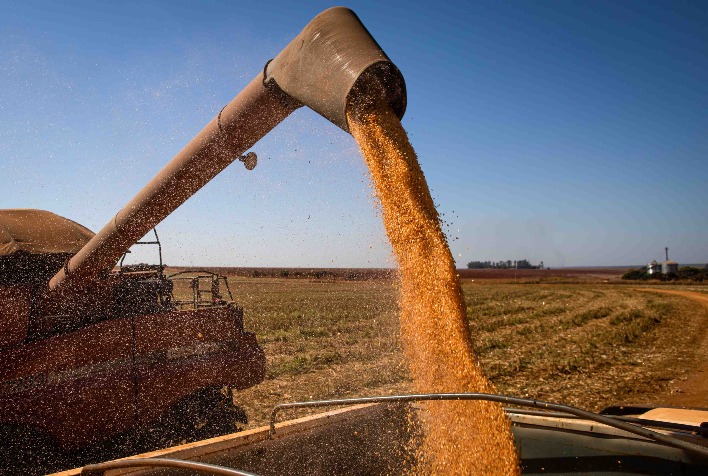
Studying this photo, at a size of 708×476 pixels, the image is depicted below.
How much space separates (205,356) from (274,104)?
3.23 meters

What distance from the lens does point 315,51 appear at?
3055 mm

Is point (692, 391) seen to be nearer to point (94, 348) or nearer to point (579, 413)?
point (579, 413)

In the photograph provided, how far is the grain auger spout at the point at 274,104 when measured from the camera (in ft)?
9.45

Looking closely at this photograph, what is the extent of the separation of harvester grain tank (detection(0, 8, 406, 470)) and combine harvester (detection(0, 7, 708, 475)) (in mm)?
12

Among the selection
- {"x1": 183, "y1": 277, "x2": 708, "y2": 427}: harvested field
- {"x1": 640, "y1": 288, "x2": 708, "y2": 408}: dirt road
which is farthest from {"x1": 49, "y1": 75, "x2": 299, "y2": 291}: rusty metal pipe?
{"x1": 640, "y1": 288, "x2": 708, "y2": 408}: dirt road

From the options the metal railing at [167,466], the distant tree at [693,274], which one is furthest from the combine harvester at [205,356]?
the distant tree at [693,274]

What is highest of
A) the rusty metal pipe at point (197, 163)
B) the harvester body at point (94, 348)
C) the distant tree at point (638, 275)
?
the rusty metal pipe at point (197, 163)

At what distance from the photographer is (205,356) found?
5453 mm

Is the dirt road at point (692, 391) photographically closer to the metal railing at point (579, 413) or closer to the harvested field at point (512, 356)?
the harvested field at point (512, 356)

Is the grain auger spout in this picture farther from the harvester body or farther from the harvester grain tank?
the harvester body

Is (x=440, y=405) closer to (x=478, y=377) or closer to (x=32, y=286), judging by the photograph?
(x=478, y=377)

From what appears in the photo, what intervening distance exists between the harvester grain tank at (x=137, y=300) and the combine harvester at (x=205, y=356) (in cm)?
1

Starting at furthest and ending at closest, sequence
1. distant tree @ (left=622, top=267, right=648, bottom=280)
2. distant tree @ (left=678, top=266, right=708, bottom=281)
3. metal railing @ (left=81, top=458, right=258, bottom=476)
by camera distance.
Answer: distant tree @ (left=622, top=267, right=648, bottom=280) → distant tree @ (left=678, top=266, right=708, bottom=281) → metal railing @ (left=81, top=458, right=258, bottom=476)

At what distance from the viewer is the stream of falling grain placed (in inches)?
103
